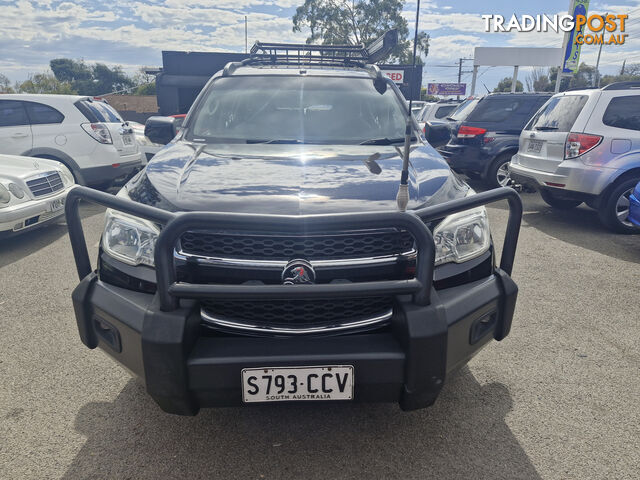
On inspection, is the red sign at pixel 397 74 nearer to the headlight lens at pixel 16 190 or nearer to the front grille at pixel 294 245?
the headlight lens at pixel 16 190

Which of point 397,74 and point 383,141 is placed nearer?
point 383,141

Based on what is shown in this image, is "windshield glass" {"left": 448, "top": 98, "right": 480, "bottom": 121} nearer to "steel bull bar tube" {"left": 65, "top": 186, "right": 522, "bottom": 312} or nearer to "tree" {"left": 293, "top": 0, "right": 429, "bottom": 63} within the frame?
"steel bull bar tube" {"left": 65, "top": 186, "right": 522, "bottom": 312}

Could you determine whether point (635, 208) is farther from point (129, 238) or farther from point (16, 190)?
point (16, 190)

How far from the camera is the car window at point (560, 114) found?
20.4 feet

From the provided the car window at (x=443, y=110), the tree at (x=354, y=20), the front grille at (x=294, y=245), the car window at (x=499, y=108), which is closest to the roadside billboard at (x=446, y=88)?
the tree at (x=354, y=20)

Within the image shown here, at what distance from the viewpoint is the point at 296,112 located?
3273 mm

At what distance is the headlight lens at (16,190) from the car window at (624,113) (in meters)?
6.67

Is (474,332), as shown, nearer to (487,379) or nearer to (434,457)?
(434,457)

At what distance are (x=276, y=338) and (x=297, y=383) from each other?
19 cm

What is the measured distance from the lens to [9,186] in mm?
5281

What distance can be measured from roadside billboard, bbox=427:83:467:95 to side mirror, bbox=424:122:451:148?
62.6 m

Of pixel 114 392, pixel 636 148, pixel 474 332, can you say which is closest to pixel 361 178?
pixel 474 332

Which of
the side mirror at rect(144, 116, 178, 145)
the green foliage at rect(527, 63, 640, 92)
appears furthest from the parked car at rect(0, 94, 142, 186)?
the green foliage at rect(527, 63, 640, 92)

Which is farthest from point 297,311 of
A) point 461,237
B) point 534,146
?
point 534,146
